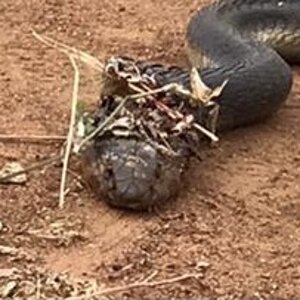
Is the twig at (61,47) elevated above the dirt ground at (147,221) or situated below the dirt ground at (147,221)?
below

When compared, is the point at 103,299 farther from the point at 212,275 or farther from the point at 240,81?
the point at 240,81

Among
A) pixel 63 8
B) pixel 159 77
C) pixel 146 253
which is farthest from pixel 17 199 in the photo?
pixel 63 8

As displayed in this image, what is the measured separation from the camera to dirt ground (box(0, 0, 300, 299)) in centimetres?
431

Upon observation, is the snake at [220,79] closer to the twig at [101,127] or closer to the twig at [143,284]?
the twig at [101,127]

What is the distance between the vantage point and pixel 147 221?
4730 millimetres

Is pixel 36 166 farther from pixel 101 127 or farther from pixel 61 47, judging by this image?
pixel 61 47

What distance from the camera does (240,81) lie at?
18.4 feet

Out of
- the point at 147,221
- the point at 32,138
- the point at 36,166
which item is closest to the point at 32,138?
the point at 32,138

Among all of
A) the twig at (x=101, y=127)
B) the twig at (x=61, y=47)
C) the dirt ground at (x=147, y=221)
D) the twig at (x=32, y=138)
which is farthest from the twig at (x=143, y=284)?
the twig at (x=61, y=47)

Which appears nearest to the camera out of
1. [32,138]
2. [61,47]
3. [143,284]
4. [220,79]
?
[143,284]

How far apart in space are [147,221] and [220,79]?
3.39 feet

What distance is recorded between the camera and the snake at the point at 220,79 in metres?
4.79

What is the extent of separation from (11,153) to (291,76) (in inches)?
55.7

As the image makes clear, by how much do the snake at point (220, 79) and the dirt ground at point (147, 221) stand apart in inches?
2.9
